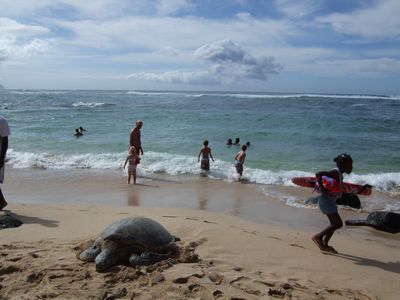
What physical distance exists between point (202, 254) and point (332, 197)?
6.37 ft

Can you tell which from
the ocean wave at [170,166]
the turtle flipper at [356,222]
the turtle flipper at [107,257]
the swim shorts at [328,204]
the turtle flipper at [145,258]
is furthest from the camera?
the ocean wave at [170,166]

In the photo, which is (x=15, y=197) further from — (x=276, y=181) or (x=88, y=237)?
(x=276, y=181)

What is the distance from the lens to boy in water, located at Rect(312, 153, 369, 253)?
500cm

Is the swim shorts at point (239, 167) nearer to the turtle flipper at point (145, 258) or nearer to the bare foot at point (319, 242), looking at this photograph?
the bare foot at point (319, 242)

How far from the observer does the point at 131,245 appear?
436 centimetres

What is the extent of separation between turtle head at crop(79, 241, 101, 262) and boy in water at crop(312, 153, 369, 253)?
2.96 meters

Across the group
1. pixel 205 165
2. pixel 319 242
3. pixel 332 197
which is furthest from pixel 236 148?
pixel 332 197

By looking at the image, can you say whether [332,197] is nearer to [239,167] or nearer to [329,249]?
[329,249]

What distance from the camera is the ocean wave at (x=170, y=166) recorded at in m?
10.8

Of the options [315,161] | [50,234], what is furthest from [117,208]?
[315,161]

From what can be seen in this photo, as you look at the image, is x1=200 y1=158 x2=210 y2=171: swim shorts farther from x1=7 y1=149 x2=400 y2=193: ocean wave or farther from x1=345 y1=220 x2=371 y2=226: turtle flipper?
x1=345 y1=220 x2=371 y2=226: turtle flipper

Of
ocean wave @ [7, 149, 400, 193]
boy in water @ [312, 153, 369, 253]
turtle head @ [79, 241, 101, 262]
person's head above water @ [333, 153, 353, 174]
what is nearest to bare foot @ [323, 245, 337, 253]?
boy in water @ [312, 153, 369, 253]

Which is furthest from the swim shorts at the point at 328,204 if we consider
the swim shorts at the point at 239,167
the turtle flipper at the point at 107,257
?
the swim shorts at the point at 239,167

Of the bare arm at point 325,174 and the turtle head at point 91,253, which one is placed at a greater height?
the bare arm at point 325,174
